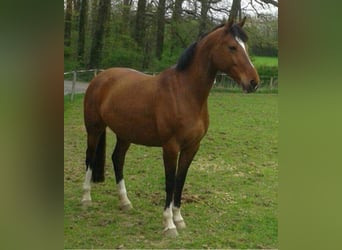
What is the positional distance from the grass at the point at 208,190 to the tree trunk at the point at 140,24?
1.48 feet

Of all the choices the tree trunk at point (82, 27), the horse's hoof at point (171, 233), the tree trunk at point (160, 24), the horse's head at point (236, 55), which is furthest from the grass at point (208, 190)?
the tree trunk at point (160, 24)

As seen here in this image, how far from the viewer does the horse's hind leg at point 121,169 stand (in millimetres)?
2260

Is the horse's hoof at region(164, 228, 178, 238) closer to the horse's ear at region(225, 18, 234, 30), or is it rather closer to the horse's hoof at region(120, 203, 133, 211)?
the horse's hoof at region(120, 203, 133, 211)

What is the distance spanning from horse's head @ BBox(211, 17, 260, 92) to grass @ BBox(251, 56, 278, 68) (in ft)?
0.24

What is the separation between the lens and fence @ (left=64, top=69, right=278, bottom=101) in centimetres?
198

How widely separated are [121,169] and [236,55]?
2.95ft

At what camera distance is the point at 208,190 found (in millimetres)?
2260

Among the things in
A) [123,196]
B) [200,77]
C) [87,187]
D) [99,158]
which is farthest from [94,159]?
[200,77]

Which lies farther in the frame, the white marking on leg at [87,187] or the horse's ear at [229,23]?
the white marking on leg at [87,187]

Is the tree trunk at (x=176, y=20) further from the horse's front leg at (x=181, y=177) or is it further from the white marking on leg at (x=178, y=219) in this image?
the white marking on leg at (x=178, y=219)

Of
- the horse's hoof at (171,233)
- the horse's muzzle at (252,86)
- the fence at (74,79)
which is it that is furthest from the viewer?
the horse's hoof at (171,233)

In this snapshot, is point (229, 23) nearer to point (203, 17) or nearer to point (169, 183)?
point (203, 17)
